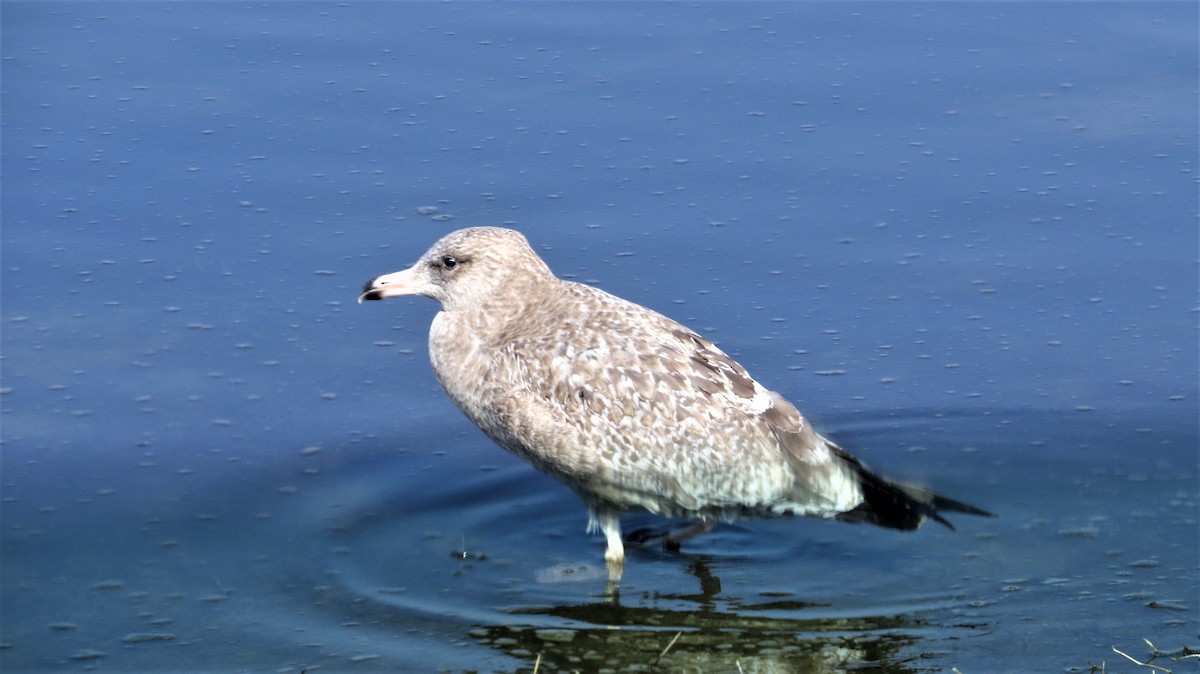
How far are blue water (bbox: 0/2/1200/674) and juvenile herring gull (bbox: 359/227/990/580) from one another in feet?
0.81

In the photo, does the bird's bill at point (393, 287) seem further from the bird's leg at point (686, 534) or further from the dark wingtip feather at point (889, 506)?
the dark wingtip feather at point (889, 506)

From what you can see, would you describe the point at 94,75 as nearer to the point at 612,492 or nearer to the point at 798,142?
the point at 798,142

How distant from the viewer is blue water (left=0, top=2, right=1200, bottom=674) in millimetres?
6711

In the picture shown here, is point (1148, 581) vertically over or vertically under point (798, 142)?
under

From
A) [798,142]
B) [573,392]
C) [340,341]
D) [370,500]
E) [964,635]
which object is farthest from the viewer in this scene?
[798,142]

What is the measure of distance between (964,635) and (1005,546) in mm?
752

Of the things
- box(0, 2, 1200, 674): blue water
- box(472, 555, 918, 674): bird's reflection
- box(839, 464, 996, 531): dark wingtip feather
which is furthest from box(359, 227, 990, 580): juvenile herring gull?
box(472, 555, 918, 674): bird's reflection

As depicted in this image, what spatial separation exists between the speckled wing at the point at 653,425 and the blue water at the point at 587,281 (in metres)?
0.33

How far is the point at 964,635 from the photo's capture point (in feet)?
21.4

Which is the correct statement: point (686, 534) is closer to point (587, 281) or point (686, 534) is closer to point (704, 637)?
point (704, 637)

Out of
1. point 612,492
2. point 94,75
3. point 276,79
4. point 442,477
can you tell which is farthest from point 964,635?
point 94,75

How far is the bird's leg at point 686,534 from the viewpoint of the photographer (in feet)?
24.3

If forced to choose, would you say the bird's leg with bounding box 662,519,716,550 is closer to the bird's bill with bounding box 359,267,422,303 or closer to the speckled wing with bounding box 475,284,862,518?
the speckled wing with bounding box 475,284,862,518

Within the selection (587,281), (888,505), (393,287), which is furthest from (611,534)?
(587,281)
